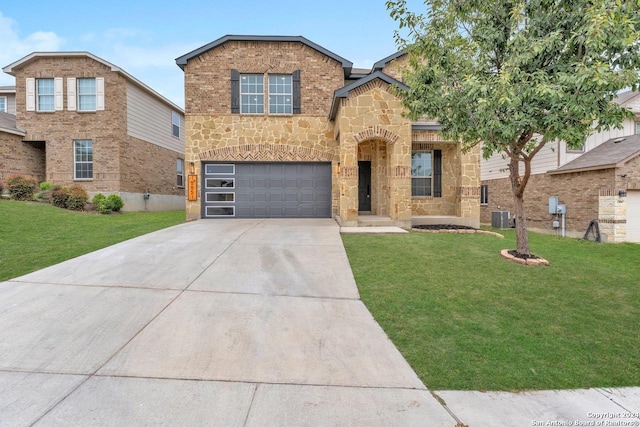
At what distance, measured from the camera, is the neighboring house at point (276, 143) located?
46.3 feet

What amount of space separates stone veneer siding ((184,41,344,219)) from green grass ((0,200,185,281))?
384 centimetres

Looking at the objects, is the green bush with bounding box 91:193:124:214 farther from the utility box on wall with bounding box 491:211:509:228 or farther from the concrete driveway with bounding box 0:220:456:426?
the utility box on wall with bounding box 491:211:509:228

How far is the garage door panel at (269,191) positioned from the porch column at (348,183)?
10.2 feet

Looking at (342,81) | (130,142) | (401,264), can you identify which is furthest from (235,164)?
(401,264)

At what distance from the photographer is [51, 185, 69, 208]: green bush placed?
1471 centimetres

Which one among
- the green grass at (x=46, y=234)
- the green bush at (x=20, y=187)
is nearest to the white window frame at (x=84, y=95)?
the green bush at (x=20, y=187)

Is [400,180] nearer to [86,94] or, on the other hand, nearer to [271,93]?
[271,93]

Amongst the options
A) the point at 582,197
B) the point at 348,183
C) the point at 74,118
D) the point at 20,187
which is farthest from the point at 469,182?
the point at 20,187

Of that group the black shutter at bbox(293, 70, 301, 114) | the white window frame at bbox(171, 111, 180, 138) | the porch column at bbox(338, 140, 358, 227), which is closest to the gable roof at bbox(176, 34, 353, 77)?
the black shutter at bbox(293, 70, 301, 114)

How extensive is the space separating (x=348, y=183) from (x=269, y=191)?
448 cm

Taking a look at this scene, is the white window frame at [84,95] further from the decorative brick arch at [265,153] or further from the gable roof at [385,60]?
the gable roof at [385,60]

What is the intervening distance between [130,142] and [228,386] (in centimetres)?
1835

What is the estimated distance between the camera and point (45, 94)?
1683 centimetres

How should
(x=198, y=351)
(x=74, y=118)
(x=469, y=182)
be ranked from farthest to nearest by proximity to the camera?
1. (x=74, y=118)
2. (x=469, y=182)
3. (x=198, y=351)
